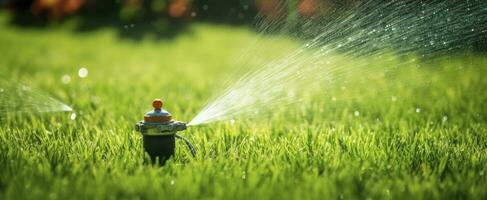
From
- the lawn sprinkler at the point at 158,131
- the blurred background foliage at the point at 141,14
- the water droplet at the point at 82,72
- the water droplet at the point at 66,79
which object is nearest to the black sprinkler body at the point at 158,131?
the lawn sprinkler at the point at 158,131

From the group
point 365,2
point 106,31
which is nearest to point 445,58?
point 365,2

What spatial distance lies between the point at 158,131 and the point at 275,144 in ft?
2.57

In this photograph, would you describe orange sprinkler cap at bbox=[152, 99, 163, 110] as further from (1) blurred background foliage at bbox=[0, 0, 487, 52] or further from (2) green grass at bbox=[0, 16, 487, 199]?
(1) blurred background foliage at bbox=[0, 0, 487, 52]

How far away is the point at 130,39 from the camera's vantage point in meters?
11.4

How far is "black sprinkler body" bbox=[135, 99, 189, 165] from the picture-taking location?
252cm

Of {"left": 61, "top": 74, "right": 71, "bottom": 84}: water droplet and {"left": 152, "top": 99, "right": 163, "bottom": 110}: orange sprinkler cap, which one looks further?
{"left": 61, "top": 74, "right": 71, "bottom": 84}: water droplet

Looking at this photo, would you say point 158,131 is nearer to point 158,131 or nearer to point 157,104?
point 158,131

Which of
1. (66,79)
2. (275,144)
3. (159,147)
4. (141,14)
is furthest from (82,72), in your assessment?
(141,14)

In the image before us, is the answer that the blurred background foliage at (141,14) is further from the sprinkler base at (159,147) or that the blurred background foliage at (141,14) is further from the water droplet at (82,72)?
the sprinkler base at (159,147)

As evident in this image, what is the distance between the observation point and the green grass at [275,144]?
2.24 metres

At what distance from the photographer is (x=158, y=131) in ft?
8.25

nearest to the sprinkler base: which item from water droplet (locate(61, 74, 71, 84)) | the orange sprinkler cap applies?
the orange sprinkler cap

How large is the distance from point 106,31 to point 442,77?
8886mm

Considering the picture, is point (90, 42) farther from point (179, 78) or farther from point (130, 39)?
point (179, 78)
